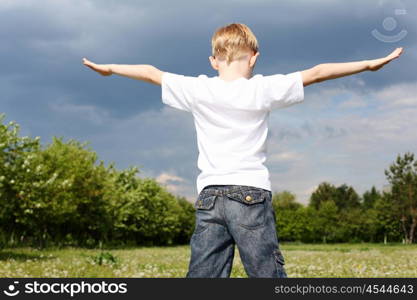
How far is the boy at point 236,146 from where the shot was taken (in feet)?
14.5

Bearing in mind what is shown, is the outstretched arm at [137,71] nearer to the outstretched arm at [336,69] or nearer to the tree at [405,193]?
the outstretched arm at [336,69]

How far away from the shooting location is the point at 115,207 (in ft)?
179

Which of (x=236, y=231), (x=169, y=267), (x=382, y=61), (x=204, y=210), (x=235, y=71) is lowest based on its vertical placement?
(x=169, y=267)

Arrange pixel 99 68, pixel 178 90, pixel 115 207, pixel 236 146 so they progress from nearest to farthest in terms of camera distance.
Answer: pixel 236 146 → pixel 178 90 → pixel 99 68 → pixel 115 207

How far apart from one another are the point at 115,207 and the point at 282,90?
169 ft

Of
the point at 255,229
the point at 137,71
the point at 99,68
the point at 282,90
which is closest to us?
the point at 255,229

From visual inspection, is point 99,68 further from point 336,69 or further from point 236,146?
point 336,69

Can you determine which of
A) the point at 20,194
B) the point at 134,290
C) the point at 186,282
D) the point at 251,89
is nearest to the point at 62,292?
the point at 134,290

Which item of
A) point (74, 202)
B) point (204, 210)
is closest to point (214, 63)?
point (204, 210)

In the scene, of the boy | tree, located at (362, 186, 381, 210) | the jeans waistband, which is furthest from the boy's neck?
tree, located at (362, 186, 381, 210)

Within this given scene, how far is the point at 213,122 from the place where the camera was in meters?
4.70

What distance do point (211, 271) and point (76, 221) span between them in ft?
155

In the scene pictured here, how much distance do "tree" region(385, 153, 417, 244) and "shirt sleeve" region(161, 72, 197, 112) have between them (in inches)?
2847

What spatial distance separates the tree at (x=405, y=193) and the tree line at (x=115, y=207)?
0.44 feet
